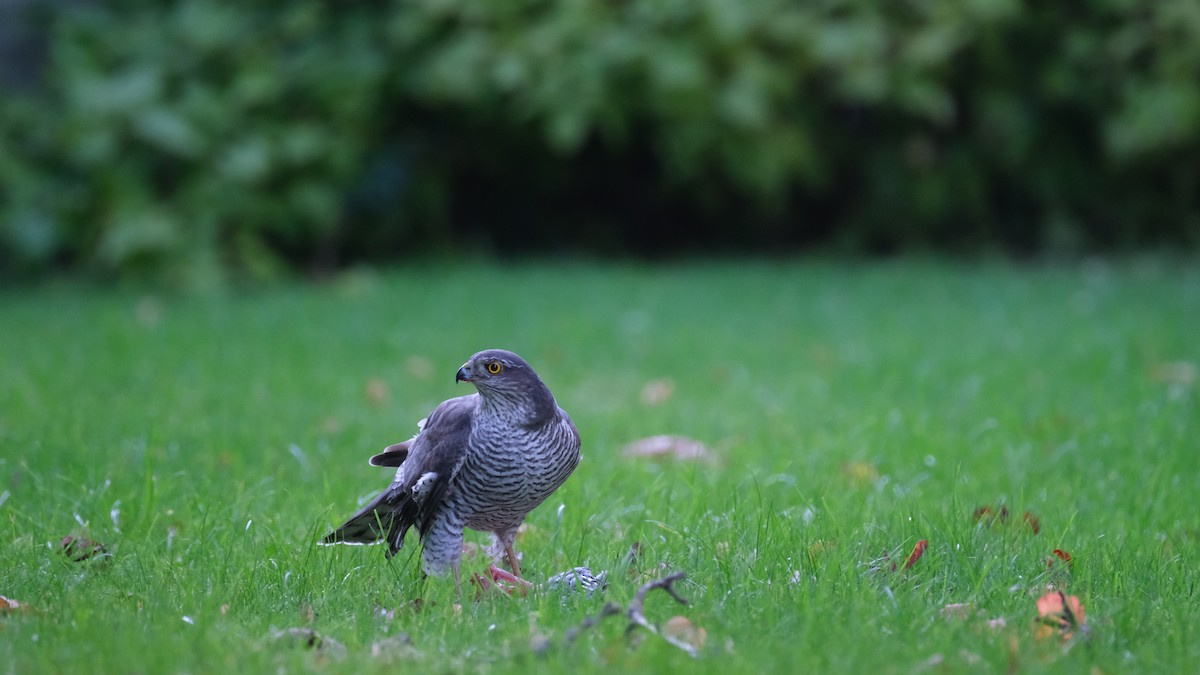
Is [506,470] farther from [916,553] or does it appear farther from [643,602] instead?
[916,553]

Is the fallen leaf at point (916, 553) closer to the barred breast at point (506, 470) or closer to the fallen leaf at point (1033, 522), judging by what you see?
the fallen leaf at point (1033, 522)

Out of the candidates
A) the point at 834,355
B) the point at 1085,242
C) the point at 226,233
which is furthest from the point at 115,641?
the point at 1085,242

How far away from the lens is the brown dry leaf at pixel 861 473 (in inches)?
177

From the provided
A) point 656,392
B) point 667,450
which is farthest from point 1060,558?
point 656,392

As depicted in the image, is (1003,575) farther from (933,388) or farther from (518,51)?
(518,51)

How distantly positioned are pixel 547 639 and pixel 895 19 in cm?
953

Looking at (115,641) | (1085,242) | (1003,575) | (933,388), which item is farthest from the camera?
(1085,242)

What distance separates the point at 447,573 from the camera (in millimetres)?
3285

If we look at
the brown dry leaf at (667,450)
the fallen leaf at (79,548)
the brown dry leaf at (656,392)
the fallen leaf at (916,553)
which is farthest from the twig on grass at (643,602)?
the brown dry leaf at (656,392)

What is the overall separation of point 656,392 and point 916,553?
325 centimetres

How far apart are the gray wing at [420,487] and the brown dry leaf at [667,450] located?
1798 mm

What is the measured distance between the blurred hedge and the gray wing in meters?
6.88

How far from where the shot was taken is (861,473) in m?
4.61

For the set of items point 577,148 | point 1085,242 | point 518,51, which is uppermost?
point 518,51
